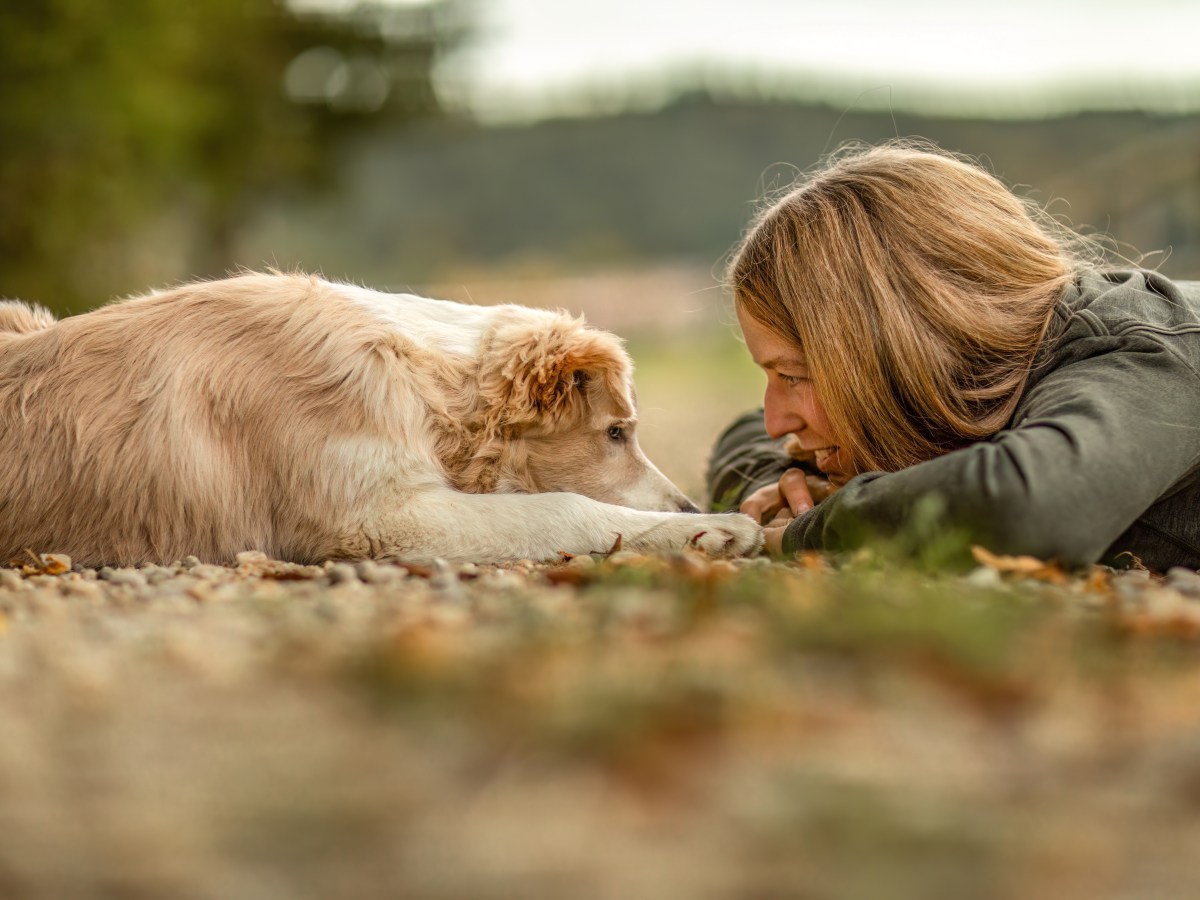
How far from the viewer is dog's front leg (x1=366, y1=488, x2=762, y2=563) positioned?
179 inches

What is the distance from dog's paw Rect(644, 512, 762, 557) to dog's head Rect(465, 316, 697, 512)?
507mm

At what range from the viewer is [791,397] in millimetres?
4605

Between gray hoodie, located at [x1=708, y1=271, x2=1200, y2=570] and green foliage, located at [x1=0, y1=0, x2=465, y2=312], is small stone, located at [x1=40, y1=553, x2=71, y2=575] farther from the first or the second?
green foliage, located at [x1=0, y1=0, x2=465, y2=312]

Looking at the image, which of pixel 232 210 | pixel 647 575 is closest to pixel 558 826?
pixel 647 575

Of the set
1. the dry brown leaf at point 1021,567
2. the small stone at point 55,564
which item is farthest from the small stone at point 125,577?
the dry brown leaf at point 1021,567

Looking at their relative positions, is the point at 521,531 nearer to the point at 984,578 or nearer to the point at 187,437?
the point at 187,437

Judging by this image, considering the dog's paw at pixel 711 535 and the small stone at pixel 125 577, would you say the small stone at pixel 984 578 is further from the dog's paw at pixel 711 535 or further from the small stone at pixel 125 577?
the small stone at pixel 125 577

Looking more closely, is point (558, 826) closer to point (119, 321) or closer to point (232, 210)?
point (119, 321)

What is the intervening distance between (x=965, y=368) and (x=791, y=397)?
2.05 feet

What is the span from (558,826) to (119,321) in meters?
3.84

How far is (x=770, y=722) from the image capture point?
79.3 inches

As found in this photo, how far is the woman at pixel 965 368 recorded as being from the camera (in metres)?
3.61

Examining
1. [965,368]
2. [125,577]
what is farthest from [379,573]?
[965,368]

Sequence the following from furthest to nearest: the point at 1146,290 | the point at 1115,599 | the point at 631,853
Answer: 1. the point at 1146,290
2. the point at 1115,599
3. the point at 631,853
